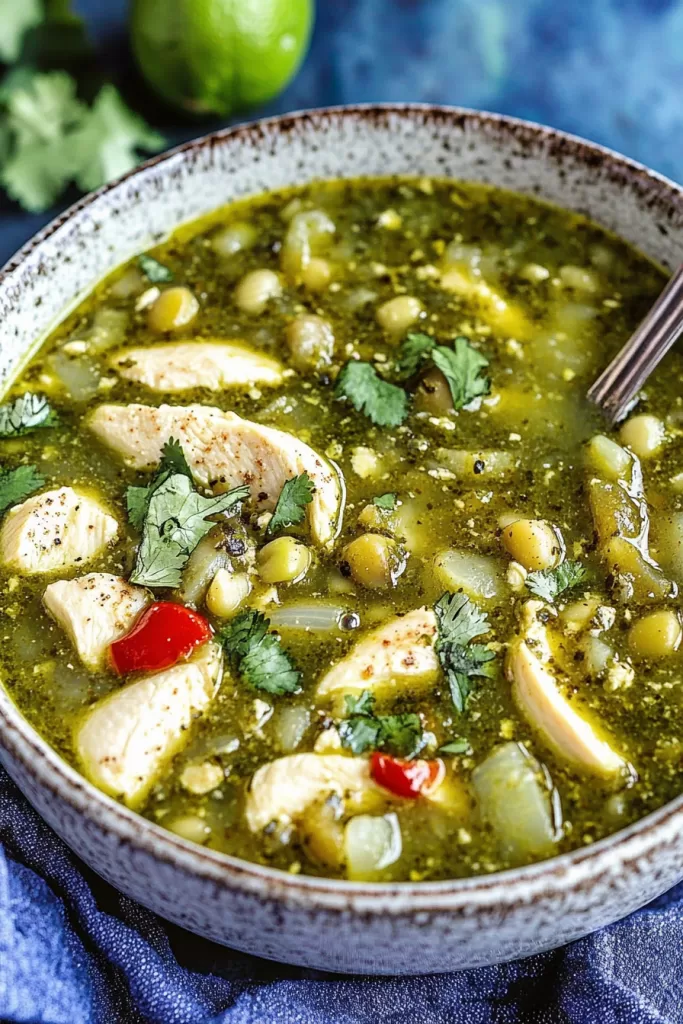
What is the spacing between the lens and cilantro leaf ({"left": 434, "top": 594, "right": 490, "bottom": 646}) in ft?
10.3

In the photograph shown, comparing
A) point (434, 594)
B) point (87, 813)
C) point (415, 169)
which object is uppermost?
point (415, 169)

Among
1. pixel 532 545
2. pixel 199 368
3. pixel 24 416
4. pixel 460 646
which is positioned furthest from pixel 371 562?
pixel 24 416

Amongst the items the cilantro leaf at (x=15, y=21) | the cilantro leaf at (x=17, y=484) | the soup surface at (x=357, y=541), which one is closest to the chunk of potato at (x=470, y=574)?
the soup surface at (x=357, y=541)

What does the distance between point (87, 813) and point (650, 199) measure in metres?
2.59

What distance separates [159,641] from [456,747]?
0.78 meters

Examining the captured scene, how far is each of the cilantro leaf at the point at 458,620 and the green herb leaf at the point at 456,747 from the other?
263 mm

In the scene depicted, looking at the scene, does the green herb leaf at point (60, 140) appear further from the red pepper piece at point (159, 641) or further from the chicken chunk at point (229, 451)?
the red pepper piece at point (159, 641)

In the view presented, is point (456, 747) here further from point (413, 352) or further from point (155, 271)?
point (155, 271)

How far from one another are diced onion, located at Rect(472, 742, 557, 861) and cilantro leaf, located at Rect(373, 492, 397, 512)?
29.9 inches

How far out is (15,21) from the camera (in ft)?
16.2

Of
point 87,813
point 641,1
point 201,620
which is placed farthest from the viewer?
point 641,1

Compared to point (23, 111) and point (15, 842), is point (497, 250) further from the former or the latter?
point (15, 842)

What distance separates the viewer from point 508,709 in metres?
3.03

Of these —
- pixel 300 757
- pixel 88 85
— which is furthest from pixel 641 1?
pixel 300 757
